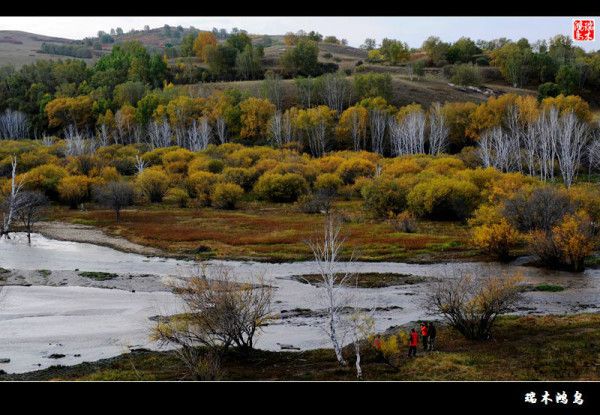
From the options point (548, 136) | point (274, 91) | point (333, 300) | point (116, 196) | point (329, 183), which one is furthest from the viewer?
point (274, 91)

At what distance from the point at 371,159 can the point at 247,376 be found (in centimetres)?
4005

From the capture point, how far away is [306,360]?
17172 mm

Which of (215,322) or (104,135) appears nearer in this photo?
(215,322)

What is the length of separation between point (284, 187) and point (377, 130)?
883 inches

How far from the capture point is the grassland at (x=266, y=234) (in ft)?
99.2

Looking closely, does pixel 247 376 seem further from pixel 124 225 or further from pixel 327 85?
pixel 327 85

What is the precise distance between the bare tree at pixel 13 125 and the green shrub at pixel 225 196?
42211mm

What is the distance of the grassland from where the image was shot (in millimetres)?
30234

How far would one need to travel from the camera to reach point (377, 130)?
210 ft

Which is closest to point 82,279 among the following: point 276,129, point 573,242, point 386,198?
point 386,198

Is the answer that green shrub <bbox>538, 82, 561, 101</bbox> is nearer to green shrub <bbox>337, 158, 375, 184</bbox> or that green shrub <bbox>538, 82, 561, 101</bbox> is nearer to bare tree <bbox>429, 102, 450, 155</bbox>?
bare tree <bbox>429, 102, 450, 155</bbox>

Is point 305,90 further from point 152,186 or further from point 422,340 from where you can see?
point 422,340
